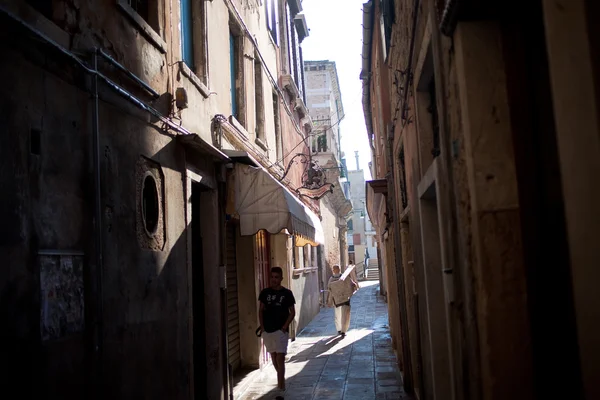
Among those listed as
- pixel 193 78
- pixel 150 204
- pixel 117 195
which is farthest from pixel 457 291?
pixel 193 78

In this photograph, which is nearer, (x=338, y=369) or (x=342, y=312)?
(x=338, y=369)

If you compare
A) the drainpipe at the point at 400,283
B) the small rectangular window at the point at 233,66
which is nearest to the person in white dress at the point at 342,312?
the drainpipe at the point at 400,283

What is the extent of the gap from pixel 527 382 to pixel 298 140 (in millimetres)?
15547

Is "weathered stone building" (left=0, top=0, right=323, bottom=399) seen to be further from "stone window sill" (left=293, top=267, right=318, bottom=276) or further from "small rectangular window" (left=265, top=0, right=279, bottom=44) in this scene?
"stone window sill" (left=293, top=267, right=318, bottom=276)

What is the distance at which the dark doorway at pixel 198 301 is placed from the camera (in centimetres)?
769

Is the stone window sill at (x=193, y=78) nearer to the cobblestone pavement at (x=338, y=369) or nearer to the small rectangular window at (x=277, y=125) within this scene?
the cobblestone pavement at (x=338, y=369)

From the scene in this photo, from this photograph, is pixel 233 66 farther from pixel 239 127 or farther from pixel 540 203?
pixel 540 203

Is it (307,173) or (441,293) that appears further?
(307,173)

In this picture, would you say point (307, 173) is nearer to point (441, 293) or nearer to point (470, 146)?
point (441, 293)

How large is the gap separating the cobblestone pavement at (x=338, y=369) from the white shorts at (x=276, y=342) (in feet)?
2.27

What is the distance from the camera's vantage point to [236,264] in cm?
1111

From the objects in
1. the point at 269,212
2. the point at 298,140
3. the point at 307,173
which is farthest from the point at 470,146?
the point at 298,140

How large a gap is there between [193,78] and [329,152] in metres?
22.0

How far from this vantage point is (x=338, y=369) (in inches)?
408
